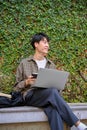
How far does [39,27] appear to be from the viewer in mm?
5352

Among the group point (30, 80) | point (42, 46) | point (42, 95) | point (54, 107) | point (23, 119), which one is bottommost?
point (23, 119)

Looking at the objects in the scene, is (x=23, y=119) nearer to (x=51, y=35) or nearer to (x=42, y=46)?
(x=42, y=46)

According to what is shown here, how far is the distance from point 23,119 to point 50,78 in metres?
0.56

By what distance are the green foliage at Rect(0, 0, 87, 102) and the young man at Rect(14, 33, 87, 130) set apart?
0.68m

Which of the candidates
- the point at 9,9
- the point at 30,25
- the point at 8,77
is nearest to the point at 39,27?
the point at 30,25

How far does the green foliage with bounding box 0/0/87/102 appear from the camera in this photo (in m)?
5.18

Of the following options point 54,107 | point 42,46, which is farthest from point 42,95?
point 42,46

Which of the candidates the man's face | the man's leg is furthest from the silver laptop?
the man's face

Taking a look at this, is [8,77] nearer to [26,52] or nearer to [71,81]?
[26,52]

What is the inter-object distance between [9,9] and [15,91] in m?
1.47

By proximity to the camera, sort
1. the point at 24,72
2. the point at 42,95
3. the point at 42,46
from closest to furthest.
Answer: the point at 42,95, the point at 24,72, the point at 42,46

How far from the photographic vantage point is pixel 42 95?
13.3 feet

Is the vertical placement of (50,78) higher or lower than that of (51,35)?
lower

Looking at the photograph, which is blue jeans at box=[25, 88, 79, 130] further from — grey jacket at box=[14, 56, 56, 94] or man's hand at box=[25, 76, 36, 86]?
grey jacket at box=[14, 56, 56, 94]
